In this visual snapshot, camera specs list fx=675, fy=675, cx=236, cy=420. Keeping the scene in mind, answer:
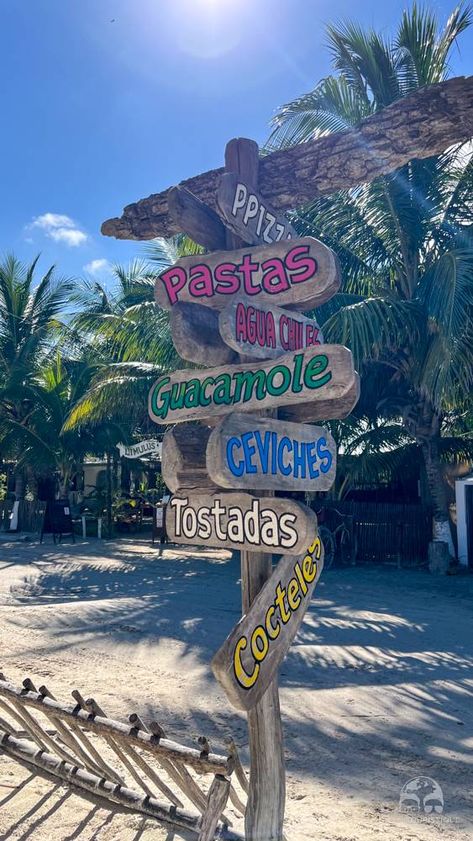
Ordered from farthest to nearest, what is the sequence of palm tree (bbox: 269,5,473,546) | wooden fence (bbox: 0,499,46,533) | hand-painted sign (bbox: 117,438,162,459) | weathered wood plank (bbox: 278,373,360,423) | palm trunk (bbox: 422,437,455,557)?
1. wooden fence (bbox: 0,499,46,533)
2. hand-painted sign (bbox: 117,438,162,459)
3. palm trunk (bbox: 422,437,455,557)
4. palm tree (bbox: 269,5,473,546)
5. weathered wood plank (bbox: 278,373,360,423)

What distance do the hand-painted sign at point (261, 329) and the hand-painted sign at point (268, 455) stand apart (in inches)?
13.1

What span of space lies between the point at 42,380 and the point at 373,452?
35.1 feet

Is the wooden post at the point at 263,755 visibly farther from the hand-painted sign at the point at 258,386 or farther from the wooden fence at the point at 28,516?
the wooden fence at the point at 28,516

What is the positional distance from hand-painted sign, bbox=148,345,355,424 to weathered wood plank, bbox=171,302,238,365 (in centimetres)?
10

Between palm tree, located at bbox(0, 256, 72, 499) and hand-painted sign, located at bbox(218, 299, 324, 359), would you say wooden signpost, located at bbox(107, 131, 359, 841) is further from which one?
palm tree, located at bbox(0, 256, 72, 499)

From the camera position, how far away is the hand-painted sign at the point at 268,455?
8.76 feet

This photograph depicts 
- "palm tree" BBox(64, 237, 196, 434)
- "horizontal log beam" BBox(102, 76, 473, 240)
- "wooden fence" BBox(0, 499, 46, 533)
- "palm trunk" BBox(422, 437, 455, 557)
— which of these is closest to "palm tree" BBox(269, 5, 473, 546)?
"palm trunk" BBox(422, 437, 455, 557)

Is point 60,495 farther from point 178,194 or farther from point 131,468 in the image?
point 178,194

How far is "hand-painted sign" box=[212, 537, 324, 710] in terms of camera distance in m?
2.60

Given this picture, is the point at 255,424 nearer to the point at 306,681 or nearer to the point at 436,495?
the point at 306,681

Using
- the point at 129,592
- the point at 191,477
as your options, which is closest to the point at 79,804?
the point at 191,477

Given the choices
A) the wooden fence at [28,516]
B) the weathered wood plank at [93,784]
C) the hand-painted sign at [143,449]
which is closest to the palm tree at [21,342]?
the wooden fence at [28,516]

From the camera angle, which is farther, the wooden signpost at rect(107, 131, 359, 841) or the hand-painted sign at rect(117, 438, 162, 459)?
the hand-painted sign at rect(117, 438, 162, 459)

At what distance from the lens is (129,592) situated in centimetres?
1072
